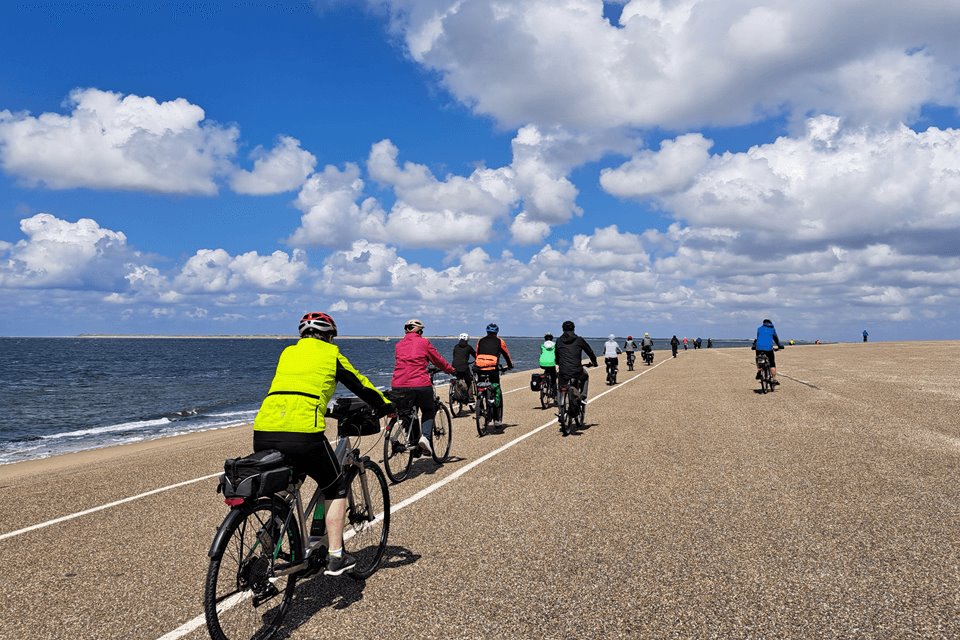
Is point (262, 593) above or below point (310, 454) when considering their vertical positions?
below

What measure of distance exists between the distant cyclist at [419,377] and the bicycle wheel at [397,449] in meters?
0.22

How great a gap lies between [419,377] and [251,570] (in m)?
5.24

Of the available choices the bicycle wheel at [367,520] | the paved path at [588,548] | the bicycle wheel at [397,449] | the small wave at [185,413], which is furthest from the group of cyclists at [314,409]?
the small wave at [185,413]

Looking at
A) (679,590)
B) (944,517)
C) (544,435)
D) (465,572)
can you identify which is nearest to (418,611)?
(465,572)

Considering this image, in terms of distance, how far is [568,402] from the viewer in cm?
1273

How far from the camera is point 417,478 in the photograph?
8.91 metres

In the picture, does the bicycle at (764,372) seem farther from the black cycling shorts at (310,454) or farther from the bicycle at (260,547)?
the black cycling shorts at (310,454)

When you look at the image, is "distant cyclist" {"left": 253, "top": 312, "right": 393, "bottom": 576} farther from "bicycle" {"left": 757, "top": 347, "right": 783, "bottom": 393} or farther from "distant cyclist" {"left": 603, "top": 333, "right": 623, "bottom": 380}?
"distant cyclist" {"left": 603, "top": 333, "right": 623, "bottom": 380}

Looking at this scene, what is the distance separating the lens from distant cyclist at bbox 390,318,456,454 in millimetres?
9109

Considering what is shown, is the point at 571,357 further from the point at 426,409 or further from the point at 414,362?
the point at 414,362

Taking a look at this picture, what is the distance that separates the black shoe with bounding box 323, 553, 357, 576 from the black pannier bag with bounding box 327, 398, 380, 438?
103 cm

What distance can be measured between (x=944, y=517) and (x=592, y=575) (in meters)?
4.23

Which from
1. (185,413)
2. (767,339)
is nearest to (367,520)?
(767,339)

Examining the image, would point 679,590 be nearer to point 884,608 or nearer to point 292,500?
point 884,608
